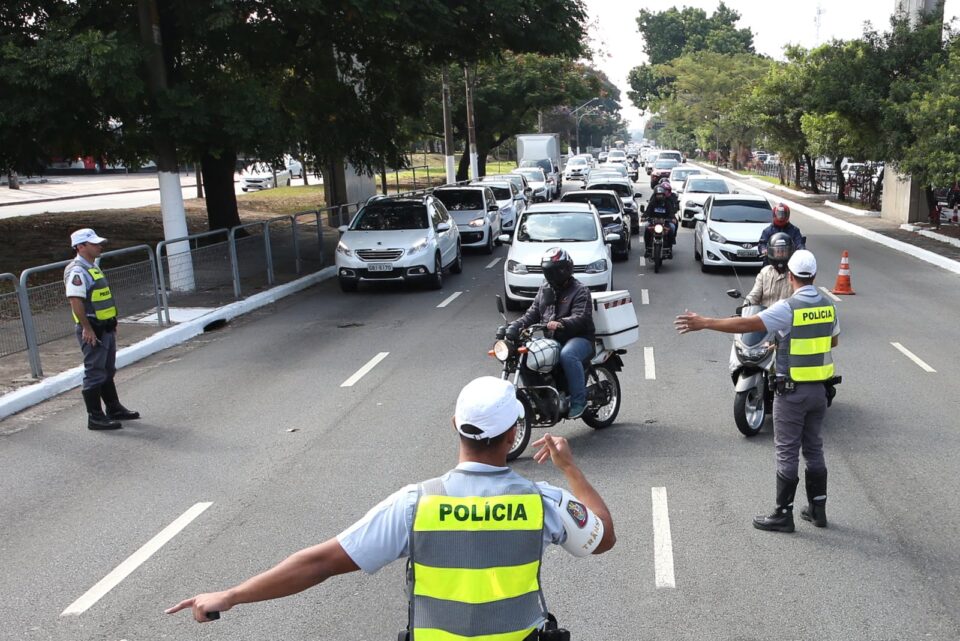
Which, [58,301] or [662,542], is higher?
[58,301]

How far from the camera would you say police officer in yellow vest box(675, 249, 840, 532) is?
21.2 feet

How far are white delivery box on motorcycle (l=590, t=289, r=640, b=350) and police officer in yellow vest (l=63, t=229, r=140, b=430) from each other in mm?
4718

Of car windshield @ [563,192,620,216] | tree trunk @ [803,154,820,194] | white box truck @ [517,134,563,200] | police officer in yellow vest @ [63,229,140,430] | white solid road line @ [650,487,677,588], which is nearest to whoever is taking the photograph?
white solid road line @ [650,487,677,588]

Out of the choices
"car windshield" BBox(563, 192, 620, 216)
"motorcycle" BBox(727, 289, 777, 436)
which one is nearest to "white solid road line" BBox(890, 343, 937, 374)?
"motorcycle" BBox(727, 289, 777, 436)

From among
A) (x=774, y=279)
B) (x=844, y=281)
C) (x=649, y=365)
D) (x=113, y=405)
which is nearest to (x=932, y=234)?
(x=844, y=281)

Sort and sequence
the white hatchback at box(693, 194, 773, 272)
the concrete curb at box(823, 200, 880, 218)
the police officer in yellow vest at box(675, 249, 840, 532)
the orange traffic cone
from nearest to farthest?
the police officer in yellow vest at box(675, 249, 840, 532), the orange traffic cone, the white hatchback at box(693, 194, 773, 272), the concrete curb at box(823, 200, 880, 218)

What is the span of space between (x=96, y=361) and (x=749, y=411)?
247 inches

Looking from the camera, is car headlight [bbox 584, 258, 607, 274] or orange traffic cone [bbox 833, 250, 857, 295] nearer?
car headlight [bbox 584, 258, 607, 274]

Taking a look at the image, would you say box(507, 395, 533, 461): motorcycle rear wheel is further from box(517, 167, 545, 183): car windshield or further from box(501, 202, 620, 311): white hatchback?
box(517, 167, 545, 183): car windshield

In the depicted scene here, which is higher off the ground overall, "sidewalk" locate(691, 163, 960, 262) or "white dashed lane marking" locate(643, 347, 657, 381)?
"white dashed lane marking" locate(643, 347, 657, 381)

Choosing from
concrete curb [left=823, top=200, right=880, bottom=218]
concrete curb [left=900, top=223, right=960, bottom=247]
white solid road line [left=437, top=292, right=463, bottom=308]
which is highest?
white solid road line [left=437, top=292, right=463, bottom=308]

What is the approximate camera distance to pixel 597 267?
51.5 feet

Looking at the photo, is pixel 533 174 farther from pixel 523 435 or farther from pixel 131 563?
pixel 131 563

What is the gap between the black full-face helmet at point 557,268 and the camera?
8336mm
